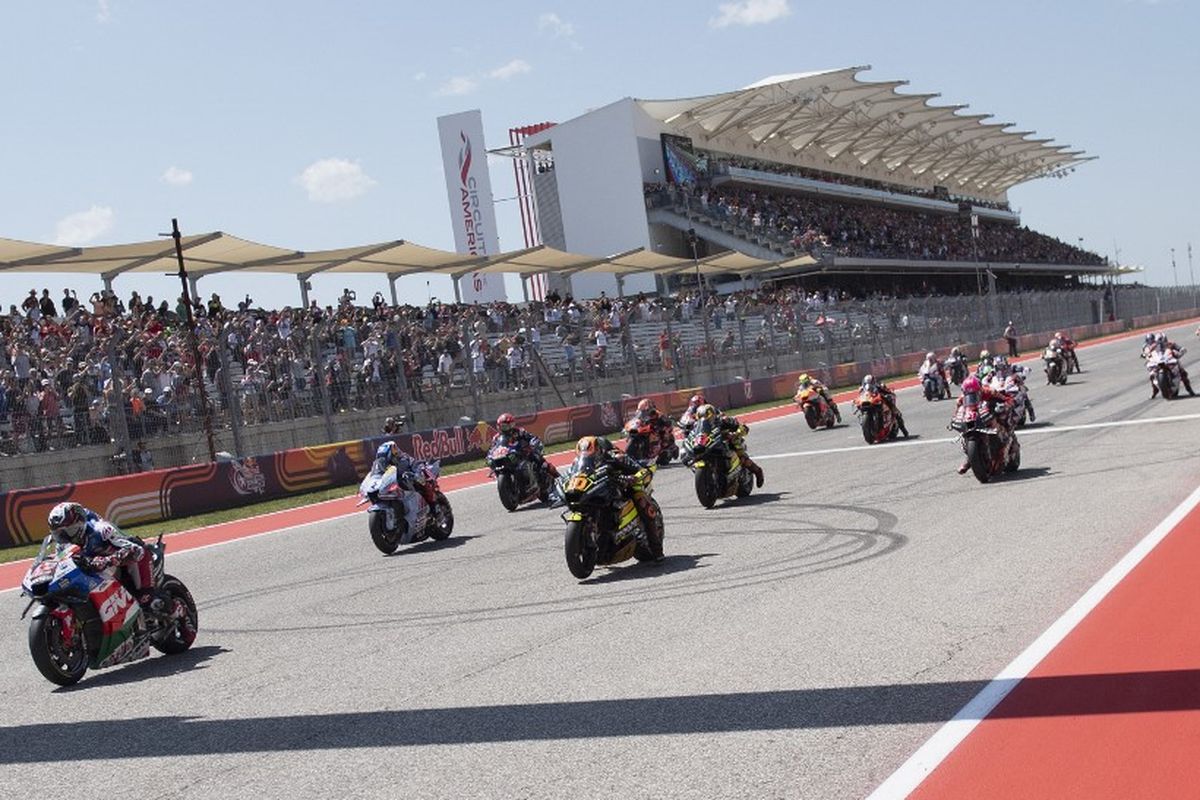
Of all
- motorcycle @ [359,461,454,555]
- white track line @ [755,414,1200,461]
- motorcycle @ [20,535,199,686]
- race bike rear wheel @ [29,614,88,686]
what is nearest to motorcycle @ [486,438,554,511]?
motorcycle @ [359,461,454,555]

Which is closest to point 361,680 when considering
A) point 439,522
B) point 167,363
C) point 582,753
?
point 582,753

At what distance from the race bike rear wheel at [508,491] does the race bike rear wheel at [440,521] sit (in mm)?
2283

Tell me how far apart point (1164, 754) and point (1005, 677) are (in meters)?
1.40

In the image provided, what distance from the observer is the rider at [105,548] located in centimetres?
920

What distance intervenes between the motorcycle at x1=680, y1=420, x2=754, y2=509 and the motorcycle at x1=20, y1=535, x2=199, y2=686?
23.0ft

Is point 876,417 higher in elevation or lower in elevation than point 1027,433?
higher

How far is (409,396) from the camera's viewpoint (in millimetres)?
25703

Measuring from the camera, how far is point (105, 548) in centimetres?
930

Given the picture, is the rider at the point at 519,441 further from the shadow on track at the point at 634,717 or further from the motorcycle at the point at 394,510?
the shadow on track at the point at 634,717

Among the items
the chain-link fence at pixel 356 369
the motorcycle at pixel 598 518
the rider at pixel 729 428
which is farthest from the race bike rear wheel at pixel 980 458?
the chain-link fence at pixel 356 369

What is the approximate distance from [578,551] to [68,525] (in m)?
3.76

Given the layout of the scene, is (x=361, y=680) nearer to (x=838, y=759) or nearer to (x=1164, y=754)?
(x=838, y=759)

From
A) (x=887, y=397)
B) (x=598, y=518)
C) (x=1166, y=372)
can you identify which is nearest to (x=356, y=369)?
(x=887, y=397)

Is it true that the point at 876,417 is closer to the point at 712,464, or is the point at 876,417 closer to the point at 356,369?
the point at 712,464
